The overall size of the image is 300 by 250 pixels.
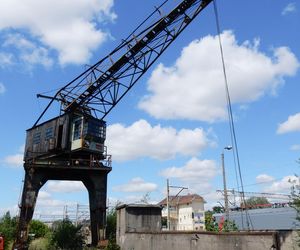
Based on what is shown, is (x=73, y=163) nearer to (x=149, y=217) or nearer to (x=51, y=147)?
(x=51, y=147)

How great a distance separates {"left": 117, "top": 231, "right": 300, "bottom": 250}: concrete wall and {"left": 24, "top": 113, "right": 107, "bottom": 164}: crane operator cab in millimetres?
8876

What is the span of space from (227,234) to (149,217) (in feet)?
34.1

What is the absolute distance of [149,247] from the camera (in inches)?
809

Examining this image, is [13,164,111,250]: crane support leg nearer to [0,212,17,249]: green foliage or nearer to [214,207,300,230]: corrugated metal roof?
[0,212,17,249]: green foliage

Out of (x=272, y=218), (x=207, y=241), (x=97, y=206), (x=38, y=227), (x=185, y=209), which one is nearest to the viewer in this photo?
(x=207, y=241)

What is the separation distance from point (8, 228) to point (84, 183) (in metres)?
7.60

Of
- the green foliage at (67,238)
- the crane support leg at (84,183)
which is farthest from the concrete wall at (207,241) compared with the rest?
the green foliage at (67,238)

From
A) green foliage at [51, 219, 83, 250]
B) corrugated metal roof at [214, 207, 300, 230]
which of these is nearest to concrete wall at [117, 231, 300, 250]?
green foliage at [51, 219, 83, 250]

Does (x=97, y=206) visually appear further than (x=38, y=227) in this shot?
No

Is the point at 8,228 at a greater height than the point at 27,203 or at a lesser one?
lesser

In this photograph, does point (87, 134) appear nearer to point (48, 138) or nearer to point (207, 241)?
point (48, 138)

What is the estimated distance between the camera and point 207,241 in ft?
52.5

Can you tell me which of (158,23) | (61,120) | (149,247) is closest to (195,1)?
(158,23)

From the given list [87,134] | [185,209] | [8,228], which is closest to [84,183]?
[87,134]
